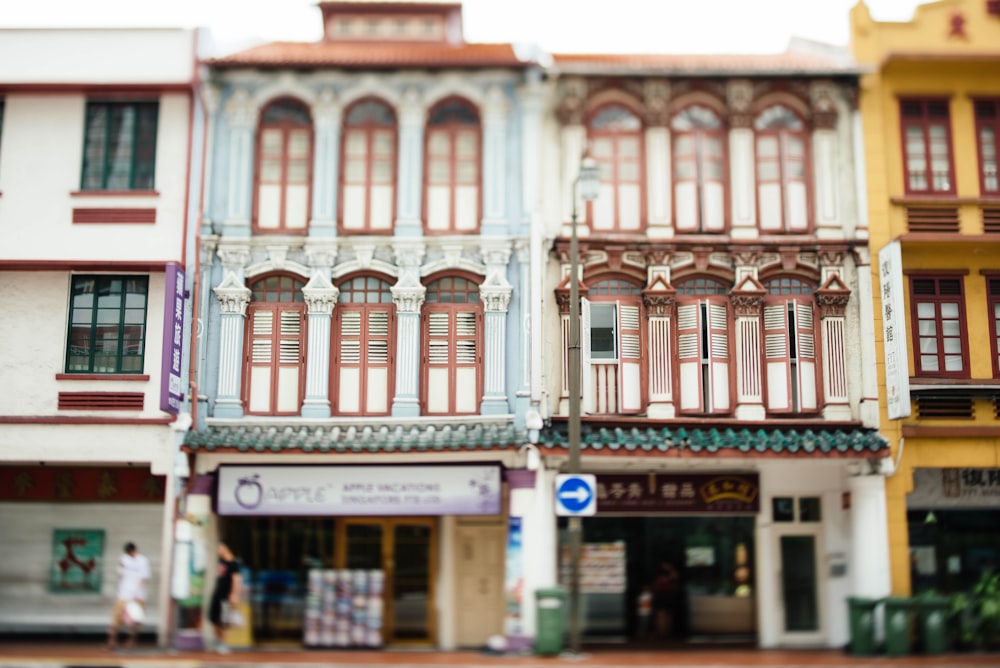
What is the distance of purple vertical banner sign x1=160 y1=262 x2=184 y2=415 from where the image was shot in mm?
17094

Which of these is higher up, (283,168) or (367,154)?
A: (367,154)

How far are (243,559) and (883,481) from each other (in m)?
10.9

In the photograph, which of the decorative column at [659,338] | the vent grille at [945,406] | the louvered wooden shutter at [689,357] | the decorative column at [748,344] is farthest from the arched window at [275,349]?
the vent grille at [945,406]

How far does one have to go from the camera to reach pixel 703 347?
733 inches

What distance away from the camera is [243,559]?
18.6 meters

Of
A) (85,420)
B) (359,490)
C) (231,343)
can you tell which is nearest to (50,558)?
Result: (85,420)

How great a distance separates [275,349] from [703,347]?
7.40m

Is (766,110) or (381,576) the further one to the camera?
(766,110)

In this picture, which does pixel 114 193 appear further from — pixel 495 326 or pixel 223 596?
pixel 223 596

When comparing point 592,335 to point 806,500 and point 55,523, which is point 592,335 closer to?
point 806,500

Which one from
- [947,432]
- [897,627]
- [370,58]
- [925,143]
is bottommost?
[897,627]

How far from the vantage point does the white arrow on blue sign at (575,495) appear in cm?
1609

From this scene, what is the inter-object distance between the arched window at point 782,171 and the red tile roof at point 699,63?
0.87 m

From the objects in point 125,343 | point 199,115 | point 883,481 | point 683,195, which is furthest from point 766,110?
point 125,343
